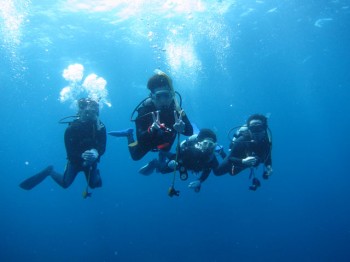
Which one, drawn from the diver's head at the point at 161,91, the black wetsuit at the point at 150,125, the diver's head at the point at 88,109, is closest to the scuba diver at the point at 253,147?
the black wetsuit at the point at 150,125

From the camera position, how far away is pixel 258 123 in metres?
8.24

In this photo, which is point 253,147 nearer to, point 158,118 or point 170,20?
point 158,118

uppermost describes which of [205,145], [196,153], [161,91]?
[205,145]

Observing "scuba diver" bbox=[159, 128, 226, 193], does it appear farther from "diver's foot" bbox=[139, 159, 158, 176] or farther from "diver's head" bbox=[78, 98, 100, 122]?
"diver's head" bbox=[78, 98, 100, 122]

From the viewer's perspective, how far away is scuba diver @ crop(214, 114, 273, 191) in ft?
27.0

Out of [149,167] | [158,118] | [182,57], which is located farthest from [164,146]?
[182,57]

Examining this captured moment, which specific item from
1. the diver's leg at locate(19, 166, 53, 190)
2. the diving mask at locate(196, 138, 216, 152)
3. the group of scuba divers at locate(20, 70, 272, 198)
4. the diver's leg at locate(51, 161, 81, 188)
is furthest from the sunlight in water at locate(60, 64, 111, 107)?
the diving mask at locate(196, 138, 216, 152)

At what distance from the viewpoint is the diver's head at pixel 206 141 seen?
26.3ft

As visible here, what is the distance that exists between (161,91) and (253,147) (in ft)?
13.0

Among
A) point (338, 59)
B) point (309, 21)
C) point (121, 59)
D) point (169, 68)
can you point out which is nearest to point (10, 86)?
point (121, 59)

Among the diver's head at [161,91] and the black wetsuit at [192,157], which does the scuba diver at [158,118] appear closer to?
the diver's head at [161,91]

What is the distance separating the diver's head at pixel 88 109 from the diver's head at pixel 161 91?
2392 mm

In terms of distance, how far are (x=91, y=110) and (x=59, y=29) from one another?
1859 centimetres

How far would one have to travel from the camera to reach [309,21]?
25141 millimetres
